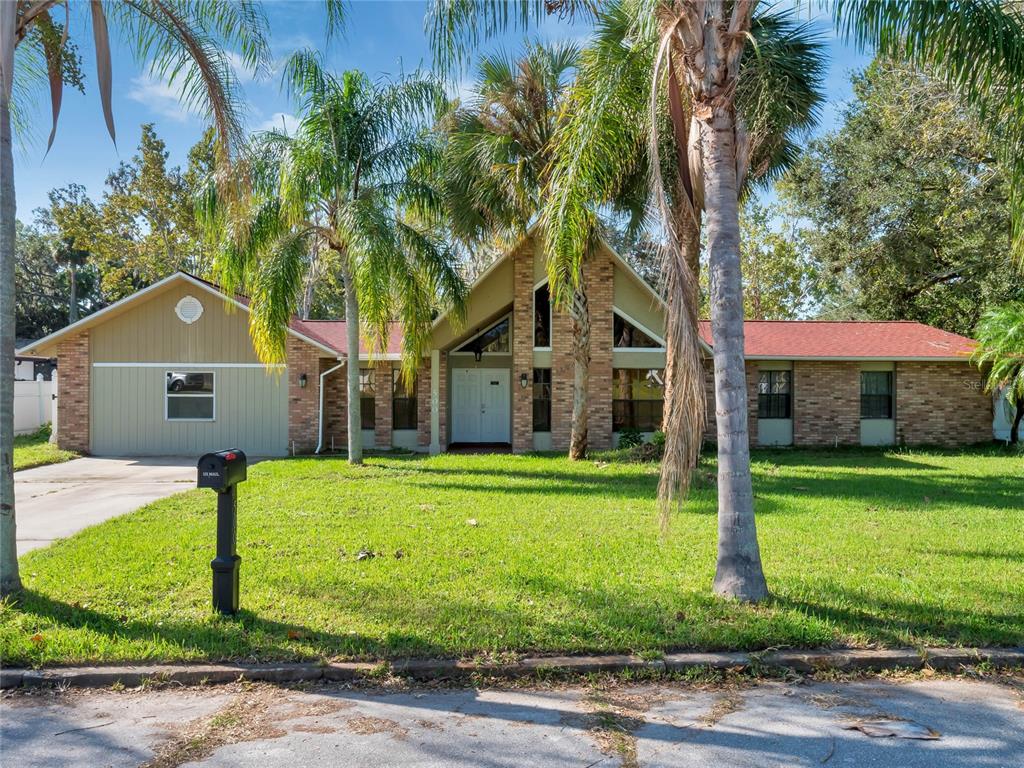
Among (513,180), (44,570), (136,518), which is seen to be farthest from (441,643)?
(513,180)

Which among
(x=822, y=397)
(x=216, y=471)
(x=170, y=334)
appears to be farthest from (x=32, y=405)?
(x=822, y=397)

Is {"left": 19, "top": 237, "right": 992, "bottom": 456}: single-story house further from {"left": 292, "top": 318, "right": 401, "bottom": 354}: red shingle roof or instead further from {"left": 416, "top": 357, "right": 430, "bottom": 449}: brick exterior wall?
{"left": 292, "top": 318, "right": 401, "bottom": 354}: red shingle roof

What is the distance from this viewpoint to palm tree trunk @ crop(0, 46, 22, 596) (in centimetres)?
531

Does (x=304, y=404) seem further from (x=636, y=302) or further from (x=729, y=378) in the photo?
(x=729, y=378)

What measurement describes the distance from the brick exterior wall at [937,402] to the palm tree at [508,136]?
10.8m

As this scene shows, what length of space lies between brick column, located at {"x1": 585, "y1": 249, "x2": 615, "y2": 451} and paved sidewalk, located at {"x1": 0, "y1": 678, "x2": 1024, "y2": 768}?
40.1 feet

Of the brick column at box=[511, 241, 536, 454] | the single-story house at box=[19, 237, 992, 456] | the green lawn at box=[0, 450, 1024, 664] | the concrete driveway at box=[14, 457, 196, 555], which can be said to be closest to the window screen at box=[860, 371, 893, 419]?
the single-story house at box=[19, 237, 992, 456]

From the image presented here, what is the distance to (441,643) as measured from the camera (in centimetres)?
471

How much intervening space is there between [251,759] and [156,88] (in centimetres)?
694

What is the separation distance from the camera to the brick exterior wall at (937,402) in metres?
19.1

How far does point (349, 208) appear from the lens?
12578 millimetres

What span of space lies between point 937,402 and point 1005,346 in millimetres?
3690

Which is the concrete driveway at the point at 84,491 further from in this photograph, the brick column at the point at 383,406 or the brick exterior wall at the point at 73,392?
the brick column at the point at 383,406

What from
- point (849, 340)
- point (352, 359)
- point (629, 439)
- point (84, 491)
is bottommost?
point (84, 491)
